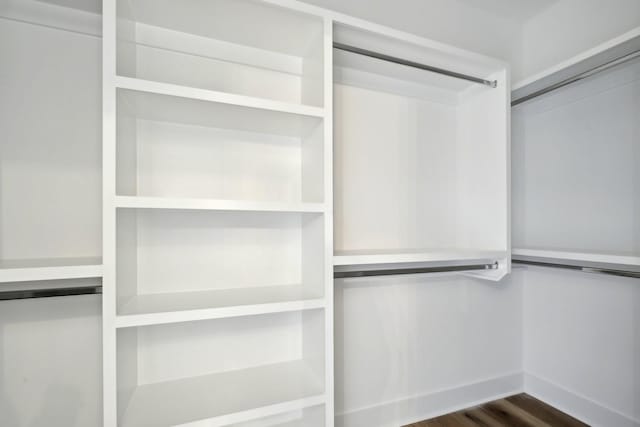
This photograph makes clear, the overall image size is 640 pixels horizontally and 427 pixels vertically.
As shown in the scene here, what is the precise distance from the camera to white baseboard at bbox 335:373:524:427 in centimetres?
142

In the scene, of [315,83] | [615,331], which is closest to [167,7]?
[315,83]

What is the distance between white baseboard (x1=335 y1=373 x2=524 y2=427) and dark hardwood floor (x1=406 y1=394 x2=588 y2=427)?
0.03 metres

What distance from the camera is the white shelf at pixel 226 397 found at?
922mm

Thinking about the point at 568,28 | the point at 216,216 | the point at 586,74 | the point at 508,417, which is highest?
the point at 568,28

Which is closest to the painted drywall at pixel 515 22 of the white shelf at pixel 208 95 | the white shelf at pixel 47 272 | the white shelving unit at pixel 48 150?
the white shelf at pixel 208 95

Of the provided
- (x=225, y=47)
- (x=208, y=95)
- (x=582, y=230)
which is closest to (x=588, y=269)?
(x=582, y=230)

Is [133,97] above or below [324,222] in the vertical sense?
above

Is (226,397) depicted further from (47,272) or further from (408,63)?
(408,63)

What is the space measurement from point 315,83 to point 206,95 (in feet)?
1.31

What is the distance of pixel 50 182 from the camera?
1.01 m

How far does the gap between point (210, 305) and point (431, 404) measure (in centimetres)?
124

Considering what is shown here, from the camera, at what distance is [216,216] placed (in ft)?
3.91

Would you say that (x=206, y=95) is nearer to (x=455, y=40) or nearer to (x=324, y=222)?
(x=324, y=222)

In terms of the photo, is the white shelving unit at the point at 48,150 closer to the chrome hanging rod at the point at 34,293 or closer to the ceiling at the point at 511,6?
the chrome hanging rod at the point at 34,293
